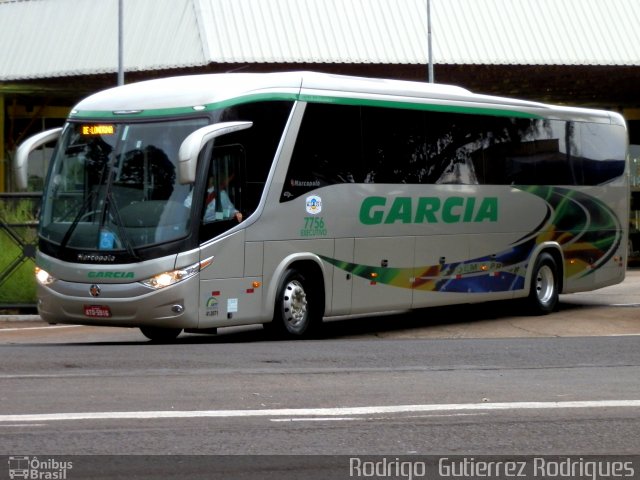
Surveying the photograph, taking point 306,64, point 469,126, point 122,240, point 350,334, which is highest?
point 306,64

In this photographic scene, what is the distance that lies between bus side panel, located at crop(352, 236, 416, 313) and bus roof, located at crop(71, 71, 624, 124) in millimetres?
1908

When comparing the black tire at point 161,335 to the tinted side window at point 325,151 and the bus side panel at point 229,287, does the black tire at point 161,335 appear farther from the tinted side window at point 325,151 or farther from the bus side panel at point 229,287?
the tinted side window at point 325,151

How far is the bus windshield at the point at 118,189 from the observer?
14922mm

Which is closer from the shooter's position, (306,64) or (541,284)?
(541,284)

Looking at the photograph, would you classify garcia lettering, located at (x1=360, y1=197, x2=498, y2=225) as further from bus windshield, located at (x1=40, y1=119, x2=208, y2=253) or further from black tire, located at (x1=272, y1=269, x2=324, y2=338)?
bus windshield, located at (x1=40, y1=119, x2=208, y2=253)

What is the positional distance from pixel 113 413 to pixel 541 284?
12849 millimetres

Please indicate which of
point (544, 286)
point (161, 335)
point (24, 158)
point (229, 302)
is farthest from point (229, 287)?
point (544, 286)

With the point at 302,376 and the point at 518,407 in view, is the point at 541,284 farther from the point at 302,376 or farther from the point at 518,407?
the point at 518,407

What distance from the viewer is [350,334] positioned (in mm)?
18438

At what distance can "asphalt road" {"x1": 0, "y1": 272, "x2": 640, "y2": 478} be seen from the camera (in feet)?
27.3

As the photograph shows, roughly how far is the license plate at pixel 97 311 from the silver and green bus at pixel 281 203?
0.04 ft

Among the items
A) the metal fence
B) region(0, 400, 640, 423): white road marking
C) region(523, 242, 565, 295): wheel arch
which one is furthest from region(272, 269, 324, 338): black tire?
the metal fence

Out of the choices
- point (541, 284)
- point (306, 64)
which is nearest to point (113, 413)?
point (541, 284)

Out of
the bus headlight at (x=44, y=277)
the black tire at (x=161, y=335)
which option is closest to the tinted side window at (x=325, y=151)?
the black tire at (x=161, y=335)
